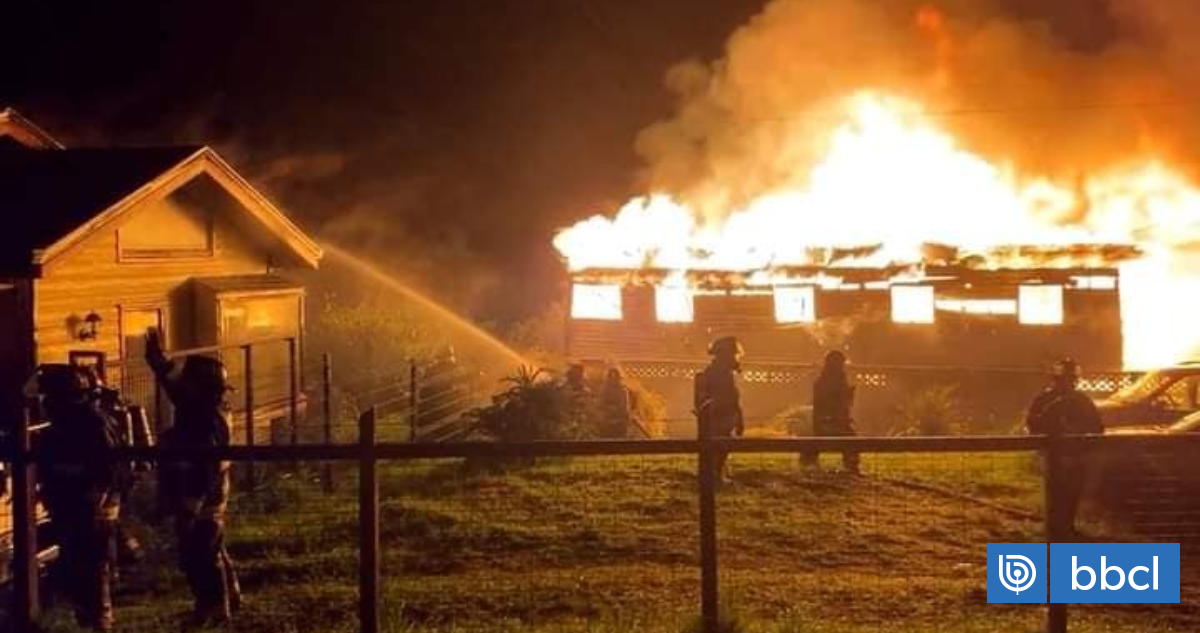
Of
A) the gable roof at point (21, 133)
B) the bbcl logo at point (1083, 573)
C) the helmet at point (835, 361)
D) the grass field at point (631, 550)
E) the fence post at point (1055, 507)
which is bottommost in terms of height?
the grass field at point (631, 550)

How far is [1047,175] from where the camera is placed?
28.2m

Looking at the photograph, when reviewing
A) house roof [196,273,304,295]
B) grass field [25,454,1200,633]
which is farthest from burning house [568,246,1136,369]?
house roof [196,273,304,295]

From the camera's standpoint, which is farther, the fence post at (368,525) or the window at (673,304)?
the window at (673,304)

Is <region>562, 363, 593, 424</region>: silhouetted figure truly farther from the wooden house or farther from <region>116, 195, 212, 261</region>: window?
<region>116, 195, 212, 261</region>: window

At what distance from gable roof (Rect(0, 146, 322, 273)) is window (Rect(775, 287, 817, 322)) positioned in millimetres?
11469

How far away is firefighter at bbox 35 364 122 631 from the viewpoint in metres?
8.21

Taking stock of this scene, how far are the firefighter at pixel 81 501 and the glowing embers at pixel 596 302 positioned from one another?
19.0 m

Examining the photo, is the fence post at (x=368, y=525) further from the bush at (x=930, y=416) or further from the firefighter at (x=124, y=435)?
the bush at (x=930, y=416)

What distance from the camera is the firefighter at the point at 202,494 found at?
8.16 m

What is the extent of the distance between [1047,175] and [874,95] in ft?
16.2

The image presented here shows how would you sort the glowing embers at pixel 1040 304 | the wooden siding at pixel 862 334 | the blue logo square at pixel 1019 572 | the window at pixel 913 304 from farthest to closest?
the window at pixel 913 304
the glowing embers at pixel 1040 304
the wooden siding at pixel 862 334
the blue logo square at pixel 1019 572

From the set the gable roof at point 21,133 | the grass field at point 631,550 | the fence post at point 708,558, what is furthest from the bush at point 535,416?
the fence post at point 708,558

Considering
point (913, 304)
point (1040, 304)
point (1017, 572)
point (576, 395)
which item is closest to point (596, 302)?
point (913, 304)

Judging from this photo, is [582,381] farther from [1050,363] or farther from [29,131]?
[1050,363]
